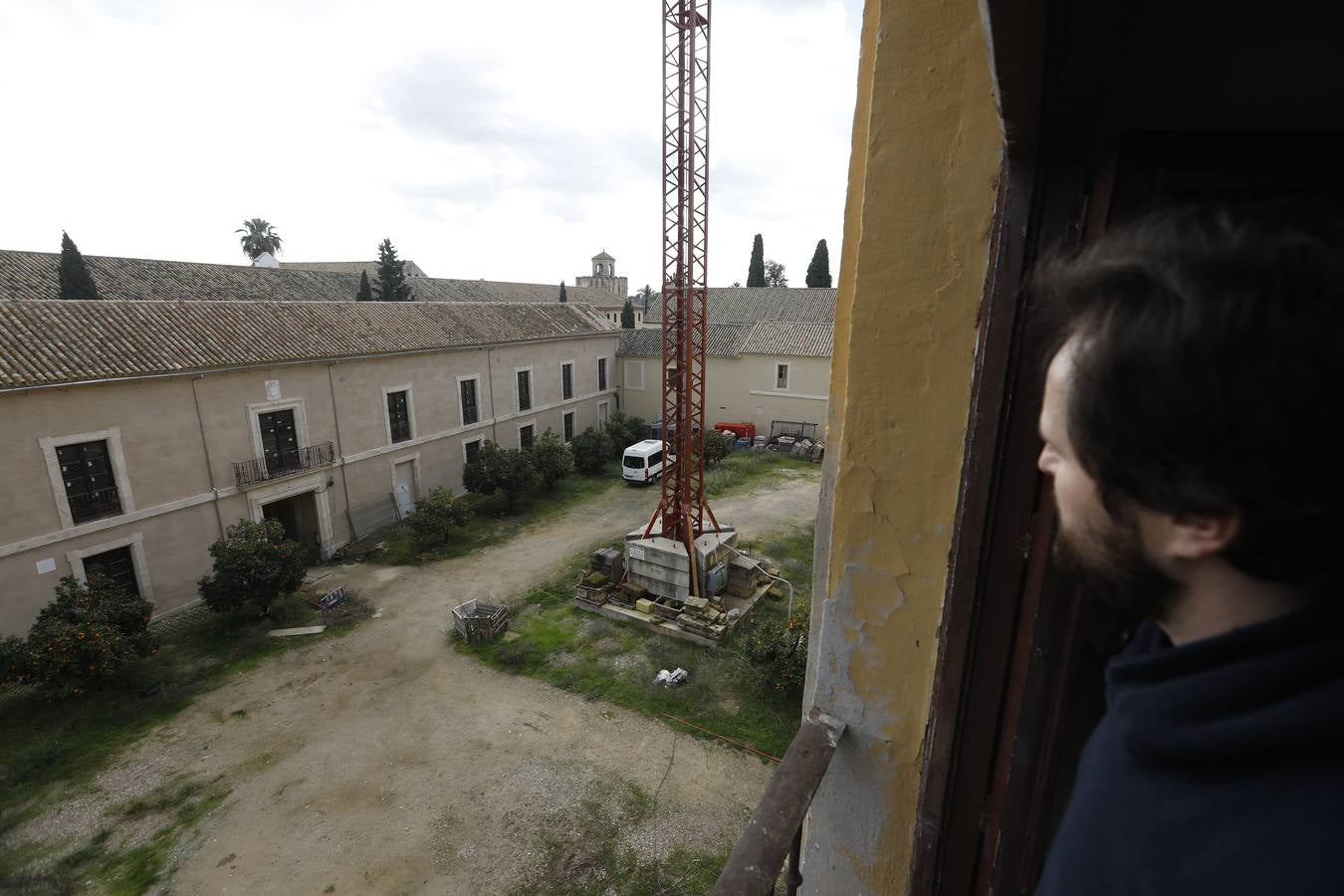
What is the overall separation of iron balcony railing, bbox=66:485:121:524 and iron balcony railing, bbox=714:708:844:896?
1337 cm

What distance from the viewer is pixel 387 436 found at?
1583 cm

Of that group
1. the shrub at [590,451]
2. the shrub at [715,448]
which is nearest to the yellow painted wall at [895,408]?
the shrub at [590,451]

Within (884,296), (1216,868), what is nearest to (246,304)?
(884,296)

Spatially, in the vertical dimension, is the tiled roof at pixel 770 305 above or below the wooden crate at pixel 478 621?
above

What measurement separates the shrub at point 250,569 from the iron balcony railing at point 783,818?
12.1 metres

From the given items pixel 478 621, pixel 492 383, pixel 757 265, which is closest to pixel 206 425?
pixel 478 621

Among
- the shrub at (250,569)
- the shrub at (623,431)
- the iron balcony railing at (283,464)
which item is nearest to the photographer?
the shrub at (250,569)

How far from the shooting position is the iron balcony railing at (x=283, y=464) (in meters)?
12.6

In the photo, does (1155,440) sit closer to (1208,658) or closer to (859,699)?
(1208,658)

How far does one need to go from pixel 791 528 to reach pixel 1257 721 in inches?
629

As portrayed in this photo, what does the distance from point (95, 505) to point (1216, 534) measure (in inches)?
568

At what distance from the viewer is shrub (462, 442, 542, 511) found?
1711 cm

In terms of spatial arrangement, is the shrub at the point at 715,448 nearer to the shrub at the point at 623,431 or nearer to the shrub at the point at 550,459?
the shrub at the point at 623,431

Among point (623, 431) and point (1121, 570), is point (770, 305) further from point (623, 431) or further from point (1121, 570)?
point (1121, 570)
